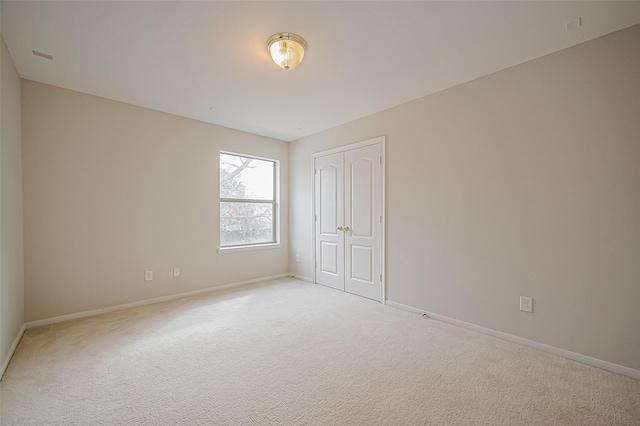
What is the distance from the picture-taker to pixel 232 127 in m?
4.35

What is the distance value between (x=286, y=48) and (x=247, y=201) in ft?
9.43

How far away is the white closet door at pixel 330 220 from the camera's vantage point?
4246mm

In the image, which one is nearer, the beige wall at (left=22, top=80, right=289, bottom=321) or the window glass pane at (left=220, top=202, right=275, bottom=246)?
the beige wall at (left=22, top=80, right=289, bottom=321)

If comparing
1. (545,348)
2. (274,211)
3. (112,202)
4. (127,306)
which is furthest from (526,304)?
(112,202)

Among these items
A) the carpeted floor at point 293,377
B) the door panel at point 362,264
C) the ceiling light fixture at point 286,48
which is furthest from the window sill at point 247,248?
the ceiling light fixture at point 286,48

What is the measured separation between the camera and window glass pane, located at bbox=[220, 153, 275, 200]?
4.42 metres

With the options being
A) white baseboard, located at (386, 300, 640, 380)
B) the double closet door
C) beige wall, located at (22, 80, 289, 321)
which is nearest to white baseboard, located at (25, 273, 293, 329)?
beige wall, located at (22, 80, 289, 321)

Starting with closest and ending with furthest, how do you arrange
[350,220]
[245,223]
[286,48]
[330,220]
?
[286,48], [350,220], [330,220], [245,223]

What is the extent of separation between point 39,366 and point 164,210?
2.01 m

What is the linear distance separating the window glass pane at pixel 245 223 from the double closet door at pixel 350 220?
3.12 feet

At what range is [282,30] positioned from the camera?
6.79 feet

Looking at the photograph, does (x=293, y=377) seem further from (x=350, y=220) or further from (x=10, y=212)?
(x=10, y=212)

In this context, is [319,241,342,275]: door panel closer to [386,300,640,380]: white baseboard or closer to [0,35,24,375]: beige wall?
[386,300,640,380]: white baseboard

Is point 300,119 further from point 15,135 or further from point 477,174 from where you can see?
point 15,135
